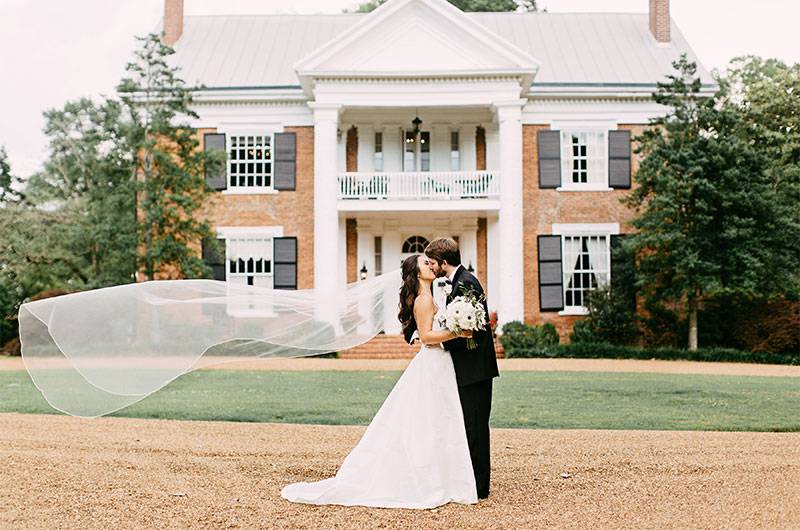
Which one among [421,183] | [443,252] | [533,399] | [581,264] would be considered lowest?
[533,399]

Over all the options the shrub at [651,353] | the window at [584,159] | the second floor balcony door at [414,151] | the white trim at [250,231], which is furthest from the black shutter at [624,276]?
the white trim at [250,231]

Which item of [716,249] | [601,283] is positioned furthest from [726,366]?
[601,283]

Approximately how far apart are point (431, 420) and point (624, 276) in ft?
61.3

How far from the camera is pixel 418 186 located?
24719 mm

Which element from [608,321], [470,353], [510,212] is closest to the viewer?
[470,353]

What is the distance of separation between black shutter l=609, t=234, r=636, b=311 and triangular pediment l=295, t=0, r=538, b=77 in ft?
17.2

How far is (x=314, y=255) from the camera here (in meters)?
25.1

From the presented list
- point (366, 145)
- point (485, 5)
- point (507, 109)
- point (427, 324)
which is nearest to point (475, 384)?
point (427, 324)

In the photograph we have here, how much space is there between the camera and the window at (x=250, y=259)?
25734 millimetres

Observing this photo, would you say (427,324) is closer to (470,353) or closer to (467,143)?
Answer: (470,353)

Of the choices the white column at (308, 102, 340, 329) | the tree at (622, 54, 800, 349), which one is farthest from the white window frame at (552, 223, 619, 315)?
the white column at (308, 102, 340, 329)

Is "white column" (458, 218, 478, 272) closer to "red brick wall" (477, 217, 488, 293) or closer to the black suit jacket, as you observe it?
"red brick wall" (477, 217, 488, 293)

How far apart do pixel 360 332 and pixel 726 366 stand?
14301 millimetres

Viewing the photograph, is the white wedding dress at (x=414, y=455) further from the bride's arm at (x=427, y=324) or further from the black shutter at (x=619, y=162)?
the black shutter at (x=619, y=162)
